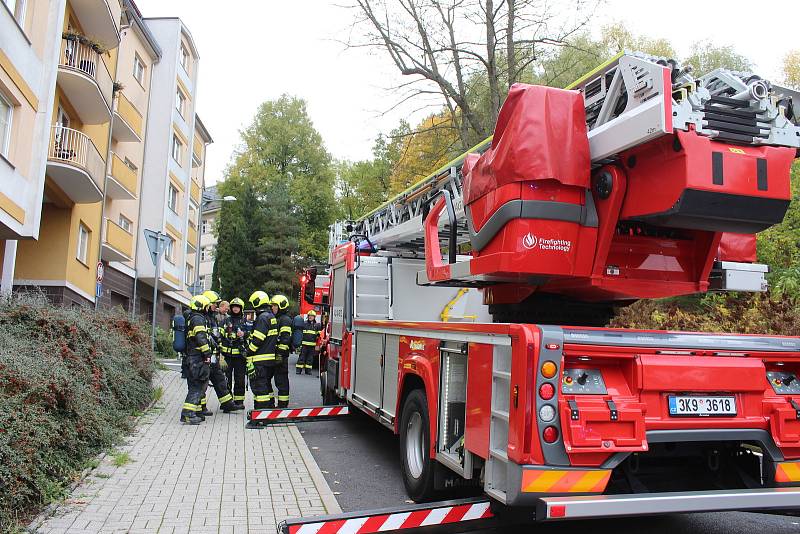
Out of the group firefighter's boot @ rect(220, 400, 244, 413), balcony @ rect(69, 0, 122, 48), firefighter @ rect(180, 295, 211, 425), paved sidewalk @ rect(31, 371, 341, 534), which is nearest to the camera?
paved sidewalk @ rect(31, 371, 341, 534)

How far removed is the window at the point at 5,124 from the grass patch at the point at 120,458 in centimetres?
789

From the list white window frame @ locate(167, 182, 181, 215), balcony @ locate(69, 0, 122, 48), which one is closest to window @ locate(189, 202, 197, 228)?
white window frame @ locate(167, 182, 181, 215)

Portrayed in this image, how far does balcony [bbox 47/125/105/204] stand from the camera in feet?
49.9

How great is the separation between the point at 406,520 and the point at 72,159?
50.2ft

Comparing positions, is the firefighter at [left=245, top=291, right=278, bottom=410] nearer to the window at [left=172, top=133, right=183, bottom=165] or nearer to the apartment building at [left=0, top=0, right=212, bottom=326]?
the apartment building at [left=0, top=0, right=212, bottom=326]

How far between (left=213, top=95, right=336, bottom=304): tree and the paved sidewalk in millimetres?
34149

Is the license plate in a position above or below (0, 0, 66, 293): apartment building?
below

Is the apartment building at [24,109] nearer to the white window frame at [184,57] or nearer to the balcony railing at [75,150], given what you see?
the balcony railing at [75,150]

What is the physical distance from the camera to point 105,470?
5.86m

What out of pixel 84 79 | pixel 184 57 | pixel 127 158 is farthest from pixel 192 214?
pixel 84 79

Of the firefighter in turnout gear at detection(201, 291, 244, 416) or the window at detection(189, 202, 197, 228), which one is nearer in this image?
the firefighter in turnout gear at detection(201, 291, 244, 416)

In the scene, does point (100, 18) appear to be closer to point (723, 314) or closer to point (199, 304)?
point (199, 304)

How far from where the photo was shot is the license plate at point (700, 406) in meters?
3.81

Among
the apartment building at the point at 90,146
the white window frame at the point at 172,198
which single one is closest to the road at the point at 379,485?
the apartment building at the point at 90,146
